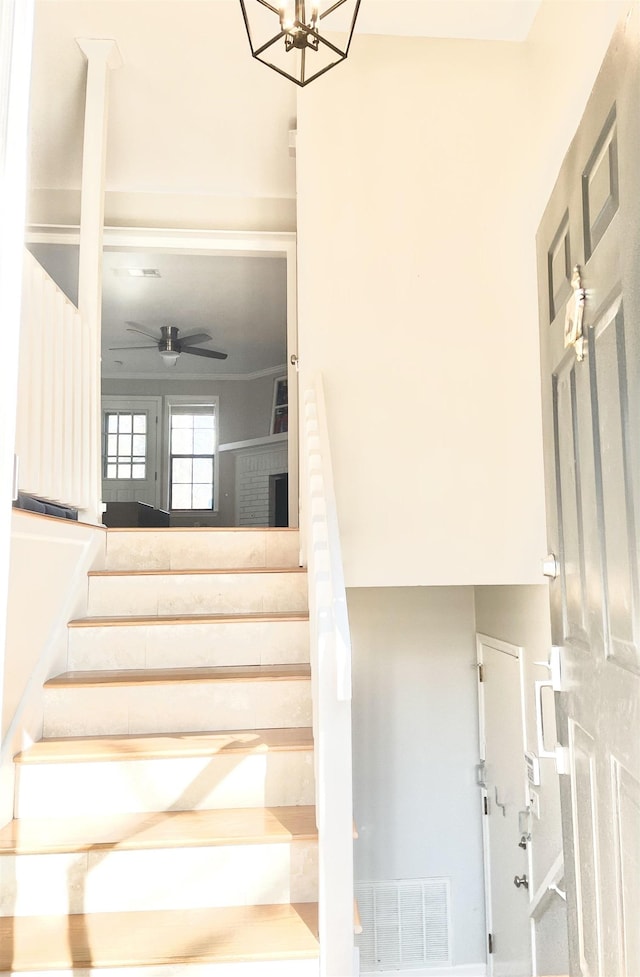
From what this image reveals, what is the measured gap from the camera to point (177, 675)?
245 centimetres

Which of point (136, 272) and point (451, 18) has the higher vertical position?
point (136, 272)

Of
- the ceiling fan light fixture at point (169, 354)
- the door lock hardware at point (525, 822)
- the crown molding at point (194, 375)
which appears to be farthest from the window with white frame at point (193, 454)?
the door lock hardware at point (525, 822)

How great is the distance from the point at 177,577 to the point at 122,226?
2592mm

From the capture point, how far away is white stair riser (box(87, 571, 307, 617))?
288 centimetres

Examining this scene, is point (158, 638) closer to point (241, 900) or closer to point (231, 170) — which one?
point (241, 900)

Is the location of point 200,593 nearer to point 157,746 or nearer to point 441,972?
point 157,746

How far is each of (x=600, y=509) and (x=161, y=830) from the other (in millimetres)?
1525

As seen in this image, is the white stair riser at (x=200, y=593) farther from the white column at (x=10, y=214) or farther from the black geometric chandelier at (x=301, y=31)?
the white column at (x=10, y=214)

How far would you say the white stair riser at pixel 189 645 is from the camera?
2619mm

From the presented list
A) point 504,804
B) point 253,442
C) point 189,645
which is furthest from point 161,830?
point 253,442

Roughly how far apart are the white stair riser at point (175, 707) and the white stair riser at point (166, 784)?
227mm

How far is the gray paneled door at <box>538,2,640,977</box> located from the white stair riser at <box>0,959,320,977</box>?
26.2 inches

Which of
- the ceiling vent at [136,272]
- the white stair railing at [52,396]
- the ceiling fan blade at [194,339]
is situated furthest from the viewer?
the ceiling fan blade at [194,339]

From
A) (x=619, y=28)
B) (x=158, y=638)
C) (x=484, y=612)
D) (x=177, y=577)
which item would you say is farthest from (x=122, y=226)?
(x=619, y=28)
